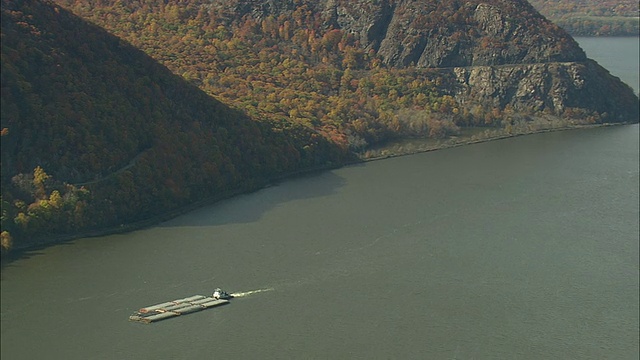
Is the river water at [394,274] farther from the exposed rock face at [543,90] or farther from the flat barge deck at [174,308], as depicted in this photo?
the exposed rock face at [543,90]

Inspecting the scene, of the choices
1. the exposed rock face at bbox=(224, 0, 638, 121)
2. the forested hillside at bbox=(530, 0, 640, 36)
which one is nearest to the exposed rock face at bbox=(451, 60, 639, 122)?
the exposed rock face at bbox=(224, 0, 638, 121)

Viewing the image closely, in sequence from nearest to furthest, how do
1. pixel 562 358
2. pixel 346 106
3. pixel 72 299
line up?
pixel 562 358, pixel 72 299, pixel 346 106

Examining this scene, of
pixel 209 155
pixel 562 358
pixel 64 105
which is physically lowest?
pixel 562 358

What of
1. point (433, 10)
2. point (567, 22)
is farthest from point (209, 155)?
Result: point (567, 22)

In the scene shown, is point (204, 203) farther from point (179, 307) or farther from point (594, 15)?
point (594, 15)

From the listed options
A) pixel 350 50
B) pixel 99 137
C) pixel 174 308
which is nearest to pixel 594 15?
pixel 350 50

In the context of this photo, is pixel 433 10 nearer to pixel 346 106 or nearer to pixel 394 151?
pixel 346 106

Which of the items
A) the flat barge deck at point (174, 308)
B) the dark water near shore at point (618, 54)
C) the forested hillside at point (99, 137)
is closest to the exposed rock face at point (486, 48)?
the dark water near shore at point (618, 54)
